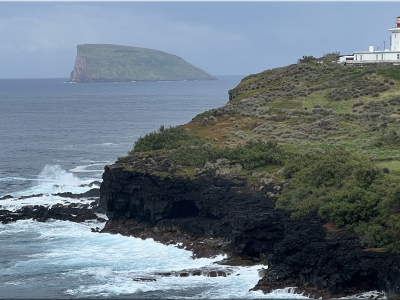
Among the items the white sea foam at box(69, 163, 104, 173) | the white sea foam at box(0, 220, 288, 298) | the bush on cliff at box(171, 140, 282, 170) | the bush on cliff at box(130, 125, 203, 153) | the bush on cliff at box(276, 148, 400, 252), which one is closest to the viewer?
the bush on cliff at box(276, 148, 400, 252)

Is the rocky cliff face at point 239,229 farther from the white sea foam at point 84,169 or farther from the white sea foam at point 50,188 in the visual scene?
the white sea foam at point 84,169

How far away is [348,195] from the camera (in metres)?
41.0

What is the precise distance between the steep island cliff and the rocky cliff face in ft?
0.21

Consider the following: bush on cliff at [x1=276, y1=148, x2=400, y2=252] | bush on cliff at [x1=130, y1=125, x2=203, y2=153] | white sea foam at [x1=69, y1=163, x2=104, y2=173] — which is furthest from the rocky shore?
white sea foam at [x1=69, y1=163, x2=104, y2=173]

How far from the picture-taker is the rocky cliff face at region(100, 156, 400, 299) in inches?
1409

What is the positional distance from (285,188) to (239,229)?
4858mm

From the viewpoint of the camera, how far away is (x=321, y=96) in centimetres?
7594

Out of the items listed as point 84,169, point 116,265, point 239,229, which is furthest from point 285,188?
point 84,169

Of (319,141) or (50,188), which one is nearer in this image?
(319,141)

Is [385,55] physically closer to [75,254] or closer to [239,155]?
[239,155]

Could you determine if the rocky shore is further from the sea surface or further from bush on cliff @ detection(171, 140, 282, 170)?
bush on cliff @ detection(171, 140, 282, 170)

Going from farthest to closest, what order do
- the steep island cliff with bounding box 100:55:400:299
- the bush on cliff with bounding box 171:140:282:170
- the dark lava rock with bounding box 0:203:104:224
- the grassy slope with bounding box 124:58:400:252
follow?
the dark lava rock with bounding box 0:203:104:224
the bush on cliff with bounding box 171:140:282:170
the grassy slope with bounding box 124:58:400:252
the steep island cliff with bounding box 100:55:400:299

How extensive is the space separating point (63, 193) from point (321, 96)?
26.1 meters

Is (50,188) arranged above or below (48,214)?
above
